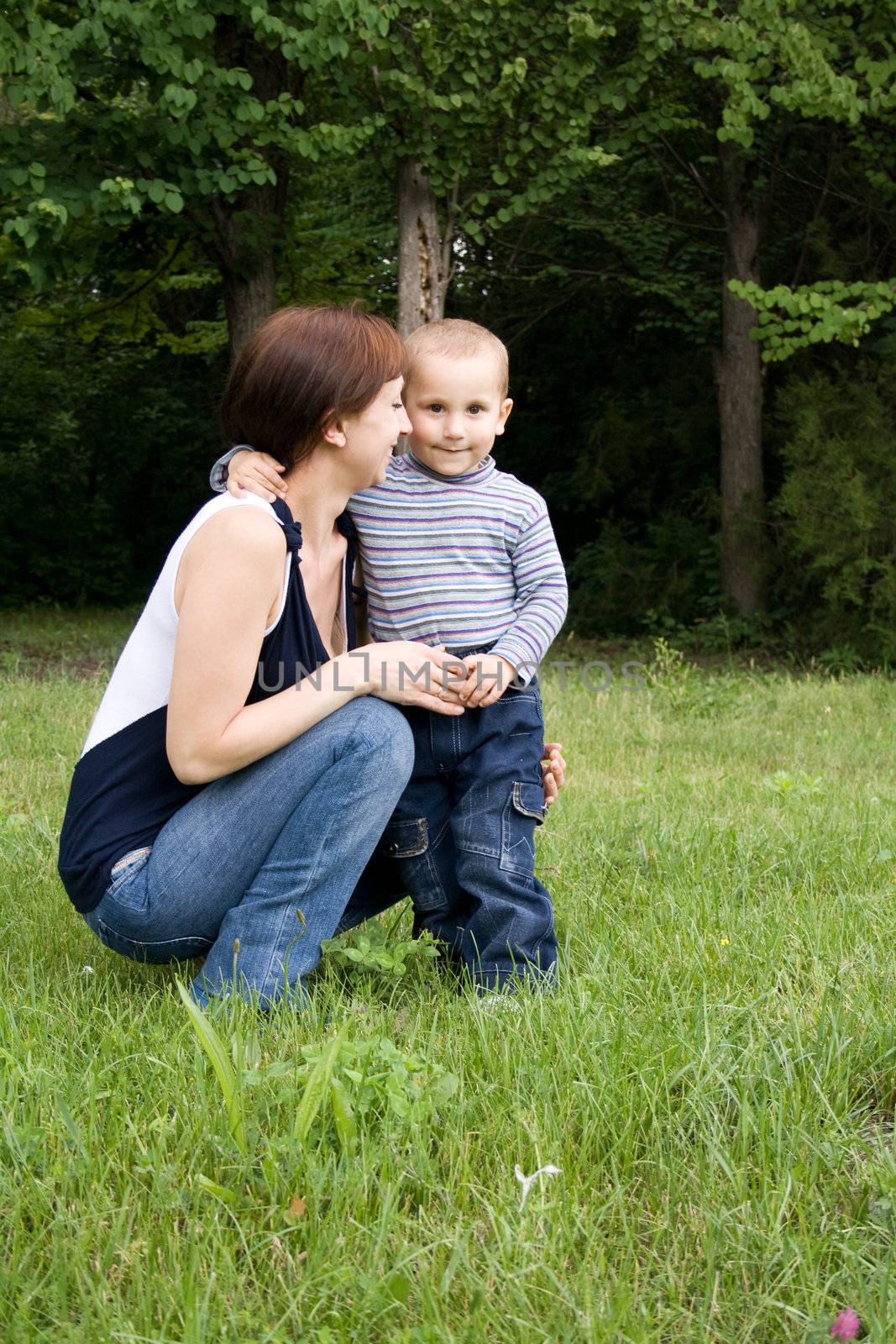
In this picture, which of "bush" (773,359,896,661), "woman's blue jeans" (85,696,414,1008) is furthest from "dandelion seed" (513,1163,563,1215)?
"bush" (773,359,896,661)

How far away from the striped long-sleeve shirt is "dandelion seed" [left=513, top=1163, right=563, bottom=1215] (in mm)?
1120

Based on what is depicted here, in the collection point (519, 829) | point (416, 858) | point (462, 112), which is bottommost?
point (416, 858)

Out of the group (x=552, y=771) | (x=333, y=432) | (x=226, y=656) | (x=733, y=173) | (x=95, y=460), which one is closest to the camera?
(x=226, y=656)

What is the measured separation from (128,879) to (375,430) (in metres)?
1.01

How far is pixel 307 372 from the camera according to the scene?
2557 millimetres

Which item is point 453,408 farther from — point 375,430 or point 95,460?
point 95,460

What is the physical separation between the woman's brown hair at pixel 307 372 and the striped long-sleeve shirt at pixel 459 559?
0.90 ft

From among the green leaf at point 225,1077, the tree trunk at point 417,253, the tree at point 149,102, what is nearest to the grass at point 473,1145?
the green leaf at point 225,1077

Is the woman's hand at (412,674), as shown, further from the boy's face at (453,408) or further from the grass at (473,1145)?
the grass at (473,1145)

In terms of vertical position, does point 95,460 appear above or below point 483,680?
below

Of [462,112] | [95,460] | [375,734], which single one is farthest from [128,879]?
[95,460]

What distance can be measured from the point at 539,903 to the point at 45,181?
26.8 feet

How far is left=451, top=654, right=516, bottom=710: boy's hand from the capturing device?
8.68 ft

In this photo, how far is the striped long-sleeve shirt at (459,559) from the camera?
2789mm
